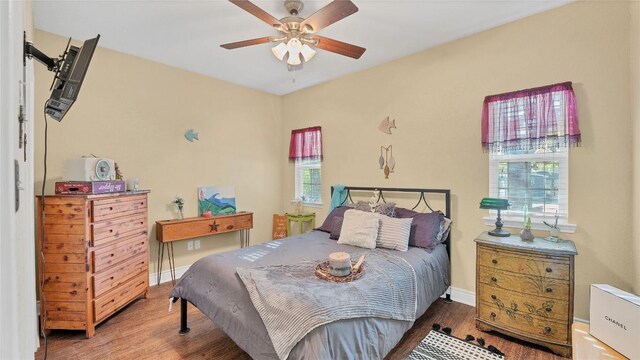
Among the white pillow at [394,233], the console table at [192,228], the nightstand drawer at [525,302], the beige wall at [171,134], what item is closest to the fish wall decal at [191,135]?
the beige wall at [171,134]

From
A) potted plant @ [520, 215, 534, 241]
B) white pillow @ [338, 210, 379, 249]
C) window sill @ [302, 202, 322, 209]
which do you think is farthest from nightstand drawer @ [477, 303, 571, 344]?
window sill @ [302, 202, 322, 209]

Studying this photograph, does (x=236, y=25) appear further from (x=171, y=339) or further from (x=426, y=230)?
(x=171, y=339)

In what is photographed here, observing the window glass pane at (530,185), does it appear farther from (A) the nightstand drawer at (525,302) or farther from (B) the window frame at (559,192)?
(A) the nightstand drawer at (525,302)

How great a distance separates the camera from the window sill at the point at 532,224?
7.91ft

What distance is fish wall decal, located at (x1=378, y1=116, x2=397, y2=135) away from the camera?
3.56 m

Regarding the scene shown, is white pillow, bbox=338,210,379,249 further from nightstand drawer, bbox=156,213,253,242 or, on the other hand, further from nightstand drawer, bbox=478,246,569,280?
nightstand drawer, bbox=156,213,253,242

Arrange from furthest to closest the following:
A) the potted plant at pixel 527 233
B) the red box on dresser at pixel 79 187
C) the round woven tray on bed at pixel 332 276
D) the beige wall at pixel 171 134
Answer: the beige wall at pixel 171 134
the red box on dresser at pixel 79 187
the potted plant at pixel 527 233
the round woven tray on bed at pixel 332 276

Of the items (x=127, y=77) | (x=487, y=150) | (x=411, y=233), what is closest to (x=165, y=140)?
(x=127, y=77)

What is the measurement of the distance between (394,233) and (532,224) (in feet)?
4.10

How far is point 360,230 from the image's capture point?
292 centimetres

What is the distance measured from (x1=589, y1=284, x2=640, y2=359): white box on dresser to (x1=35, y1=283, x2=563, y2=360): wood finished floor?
479mm

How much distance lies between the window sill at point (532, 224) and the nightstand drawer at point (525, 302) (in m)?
0.67

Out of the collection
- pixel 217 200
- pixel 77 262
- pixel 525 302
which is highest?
pixel 217 200


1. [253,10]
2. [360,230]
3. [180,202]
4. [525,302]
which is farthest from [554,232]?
[180,202]
